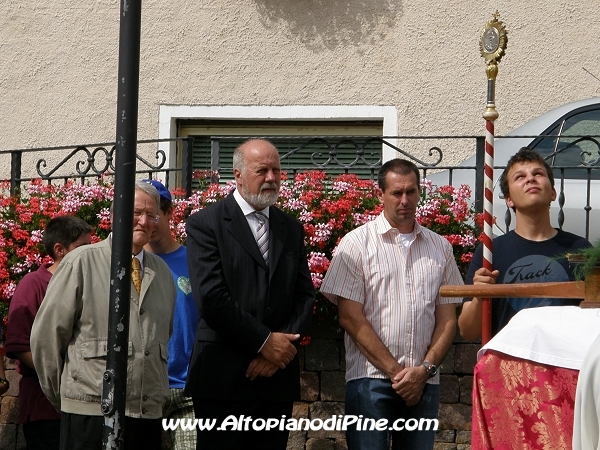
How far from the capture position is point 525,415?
3471 mm

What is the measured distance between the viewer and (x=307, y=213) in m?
7.08

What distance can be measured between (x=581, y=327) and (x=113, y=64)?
833 cm

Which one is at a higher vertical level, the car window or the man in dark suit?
the car window

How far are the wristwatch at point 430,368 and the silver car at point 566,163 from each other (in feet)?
6.62

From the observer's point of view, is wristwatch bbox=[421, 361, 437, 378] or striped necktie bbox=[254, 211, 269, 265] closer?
striped necktie bbox=[254, 211, 269, 265]

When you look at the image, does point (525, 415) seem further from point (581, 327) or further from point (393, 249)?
point (393, 249)

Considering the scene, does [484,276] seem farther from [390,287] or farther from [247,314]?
[247,314]

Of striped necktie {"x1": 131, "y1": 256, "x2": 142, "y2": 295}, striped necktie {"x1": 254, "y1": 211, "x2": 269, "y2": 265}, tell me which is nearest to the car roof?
striped necktie {"x1": 254, "y1": 211, "x2": 269, "y2": 265}

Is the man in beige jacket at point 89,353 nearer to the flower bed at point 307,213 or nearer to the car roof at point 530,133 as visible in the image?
the flower bed at point 307,213

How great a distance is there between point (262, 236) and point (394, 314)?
89cm

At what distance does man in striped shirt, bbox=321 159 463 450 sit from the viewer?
5.55 meters

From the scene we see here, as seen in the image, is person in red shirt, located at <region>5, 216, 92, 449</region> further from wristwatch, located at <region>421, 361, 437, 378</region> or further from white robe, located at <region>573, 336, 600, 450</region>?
white robe, located at <region>573, 336, 600, 450</region>

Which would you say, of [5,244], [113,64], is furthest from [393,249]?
[113,64]

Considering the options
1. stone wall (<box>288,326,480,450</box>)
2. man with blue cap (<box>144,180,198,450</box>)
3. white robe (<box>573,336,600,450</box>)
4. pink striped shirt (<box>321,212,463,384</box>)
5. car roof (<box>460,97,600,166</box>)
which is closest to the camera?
white robe (<box>573,336,600,450</box>)
